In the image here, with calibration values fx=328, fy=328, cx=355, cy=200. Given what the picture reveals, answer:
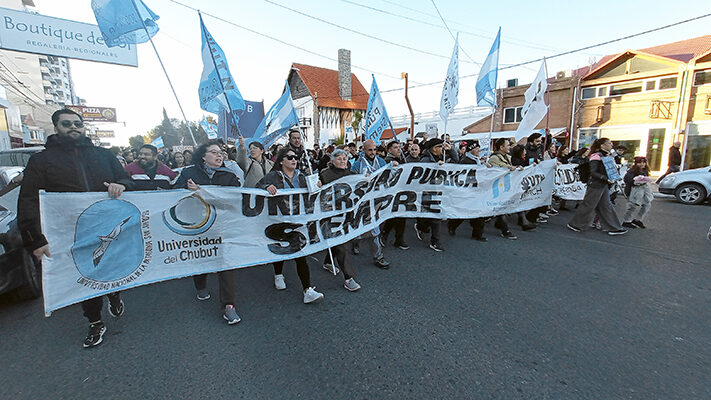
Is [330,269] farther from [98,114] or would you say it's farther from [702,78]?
[98,114]

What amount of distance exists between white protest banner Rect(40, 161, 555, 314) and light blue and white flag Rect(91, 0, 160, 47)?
8.72 feet

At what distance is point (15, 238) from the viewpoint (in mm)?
3426

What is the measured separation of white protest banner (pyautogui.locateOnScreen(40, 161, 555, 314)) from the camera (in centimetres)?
271

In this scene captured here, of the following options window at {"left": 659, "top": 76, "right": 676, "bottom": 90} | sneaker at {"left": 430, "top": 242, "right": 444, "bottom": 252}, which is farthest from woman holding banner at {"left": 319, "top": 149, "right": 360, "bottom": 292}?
window at {"left": 659, "top": 76, "right": 676, "bottom": 90}

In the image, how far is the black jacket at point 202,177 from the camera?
3.36m

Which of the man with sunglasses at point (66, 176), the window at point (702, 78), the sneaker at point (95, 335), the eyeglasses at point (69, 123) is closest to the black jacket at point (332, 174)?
the man with sunglasses at point (66, 176)

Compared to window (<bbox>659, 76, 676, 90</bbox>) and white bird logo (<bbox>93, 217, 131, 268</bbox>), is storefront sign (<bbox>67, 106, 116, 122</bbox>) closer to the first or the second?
white bird logo (<bbox>93, 217, 131, 268</bbox>)

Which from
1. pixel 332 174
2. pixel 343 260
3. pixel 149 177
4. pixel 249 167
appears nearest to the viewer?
pixel 343 260

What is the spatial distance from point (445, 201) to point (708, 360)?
11.2 feet

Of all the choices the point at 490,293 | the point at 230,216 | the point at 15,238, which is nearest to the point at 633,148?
the point at 490,293

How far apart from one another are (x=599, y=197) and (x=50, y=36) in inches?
456

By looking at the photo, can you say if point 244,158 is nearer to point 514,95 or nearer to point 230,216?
point 230,216

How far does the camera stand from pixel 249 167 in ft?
16.6

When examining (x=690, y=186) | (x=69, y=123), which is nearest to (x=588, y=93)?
(x=690, y=186)
